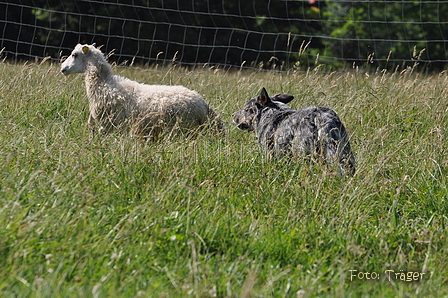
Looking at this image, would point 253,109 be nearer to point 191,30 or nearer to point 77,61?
point 77,61

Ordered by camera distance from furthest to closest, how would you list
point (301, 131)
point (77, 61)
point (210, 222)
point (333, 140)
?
1. point (77, 61)
2. point (301, 131)
3. point (333, 140)
4. point (210, 222)

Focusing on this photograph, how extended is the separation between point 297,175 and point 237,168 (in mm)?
438

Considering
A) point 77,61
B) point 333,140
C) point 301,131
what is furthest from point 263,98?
point 77,61

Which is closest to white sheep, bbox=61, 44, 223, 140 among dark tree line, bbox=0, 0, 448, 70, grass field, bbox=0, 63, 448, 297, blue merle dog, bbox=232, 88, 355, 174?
blue merle dog, bbox=232, 88, 355, 174

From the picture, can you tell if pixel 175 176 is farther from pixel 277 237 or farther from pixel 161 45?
pixel 161 45

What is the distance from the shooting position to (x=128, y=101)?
5.86 metres

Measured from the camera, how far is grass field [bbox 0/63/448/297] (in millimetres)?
2849

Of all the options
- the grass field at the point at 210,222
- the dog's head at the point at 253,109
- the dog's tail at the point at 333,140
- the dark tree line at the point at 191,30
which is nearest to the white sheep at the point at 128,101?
the dog's head at the point at 253,109

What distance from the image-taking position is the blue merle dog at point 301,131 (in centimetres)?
457

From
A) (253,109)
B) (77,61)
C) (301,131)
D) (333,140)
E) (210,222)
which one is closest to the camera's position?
(210,222)

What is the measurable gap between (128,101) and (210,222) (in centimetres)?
273

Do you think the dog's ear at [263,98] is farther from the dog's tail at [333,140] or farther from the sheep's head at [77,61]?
the sheep's head at [77,61]

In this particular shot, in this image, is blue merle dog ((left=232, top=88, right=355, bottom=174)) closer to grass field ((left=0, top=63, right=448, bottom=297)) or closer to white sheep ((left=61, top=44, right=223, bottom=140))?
grass field ((left=0, top=63, right=448, bottom=297))

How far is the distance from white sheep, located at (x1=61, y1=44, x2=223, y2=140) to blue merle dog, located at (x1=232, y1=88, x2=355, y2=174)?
407mm
